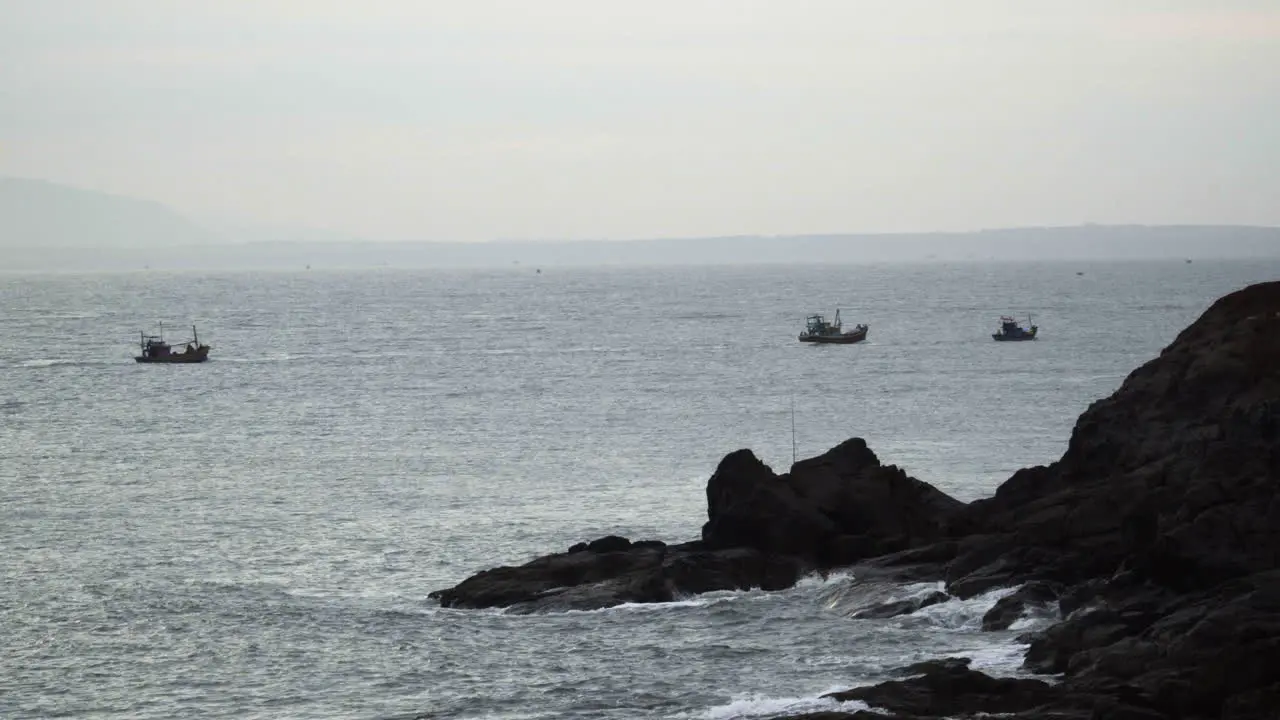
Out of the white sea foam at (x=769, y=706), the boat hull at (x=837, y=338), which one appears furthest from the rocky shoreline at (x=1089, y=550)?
the boat hull at (x=837, y=338)

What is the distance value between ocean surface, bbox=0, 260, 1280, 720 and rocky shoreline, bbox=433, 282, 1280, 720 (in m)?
1.37

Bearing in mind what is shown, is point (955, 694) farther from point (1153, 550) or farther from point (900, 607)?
point (900, 607)

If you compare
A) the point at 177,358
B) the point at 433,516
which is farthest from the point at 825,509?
the point at 177,358

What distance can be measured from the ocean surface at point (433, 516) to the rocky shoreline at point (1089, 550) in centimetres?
137

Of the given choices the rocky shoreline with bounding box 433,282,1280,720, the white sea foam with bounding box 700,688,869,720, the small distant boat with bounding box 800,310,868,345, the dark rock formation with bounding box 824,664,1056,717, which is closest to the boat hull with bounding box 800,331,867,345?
the small distant boat with bounding box 800,310,868,345

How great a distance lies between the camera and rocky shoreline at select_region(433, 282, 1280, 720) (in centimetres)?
3131

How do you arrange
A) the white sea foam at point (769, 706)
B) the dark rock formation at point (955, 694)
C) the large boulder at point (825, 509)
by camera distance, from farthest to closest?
the large boulder at point (825, 509) < the white sea foam at point (769, 706) < the dark rock formation at point (955, 694)

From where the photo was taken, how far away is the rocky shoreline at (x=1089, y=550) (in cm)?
3131

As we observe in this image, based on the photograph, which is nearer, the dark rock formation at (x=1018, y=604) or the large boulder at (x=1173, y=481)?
the large boulder at (x=1173, y=481)

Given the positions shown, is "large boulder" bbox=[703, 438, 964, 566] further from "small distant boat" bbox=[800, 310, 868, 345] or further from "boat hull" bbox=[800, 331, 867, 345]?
"boat hull" bbox=[800, 331, 867, 345]

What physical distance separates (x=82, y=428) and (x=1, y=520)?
3278 cm

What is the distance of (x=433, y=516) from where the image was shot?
62.2 metres

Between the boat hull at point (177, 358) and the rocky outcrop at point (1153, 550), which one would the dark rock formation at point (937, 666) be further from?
the boat hull at point (177, 358)

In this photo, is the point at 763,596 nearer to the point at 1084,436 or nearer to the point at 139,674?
the point at 1084,436
